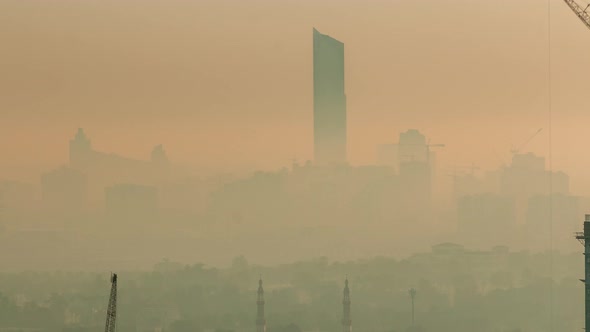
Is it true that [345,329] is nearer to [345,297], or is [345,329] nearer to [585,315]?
[345,297]

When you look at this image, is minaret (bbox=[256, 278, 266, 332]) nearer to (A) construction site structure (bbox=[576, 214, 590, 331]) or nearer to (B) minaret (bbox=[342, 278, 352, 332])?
(B) minaret (bbox=[342, 278, 352, 332])

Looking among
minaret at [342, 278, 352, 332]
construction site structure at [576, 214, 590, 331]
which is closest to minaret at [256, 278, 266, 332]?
minaret at [342, 278, 352, 332]

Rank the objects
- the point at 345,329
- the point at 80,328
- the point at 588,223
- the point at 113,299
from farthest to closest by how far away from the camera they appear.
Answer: the point at 345,329 < the point at 80,328 < the point at 113,299 < the point at 588,223

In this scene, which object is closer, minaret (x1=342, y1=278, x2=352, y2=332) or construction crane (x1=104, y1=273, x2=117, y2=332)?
construction crane (x1=104, y1=273, x2=117, y2=332)

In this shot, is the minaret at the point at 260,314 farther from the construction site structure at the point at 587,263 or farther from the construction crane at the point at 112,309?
the construction site structure at the point at 587,263

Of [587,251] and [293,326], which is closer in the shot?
[587,251]

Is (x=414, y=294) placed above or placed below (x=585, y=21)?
below

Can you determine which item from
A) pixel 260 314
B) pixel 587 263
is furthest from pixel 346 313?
pixel 587 263

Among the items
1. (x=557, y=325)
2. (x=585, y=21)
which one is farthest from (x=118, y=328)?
(x=585, y=21)
